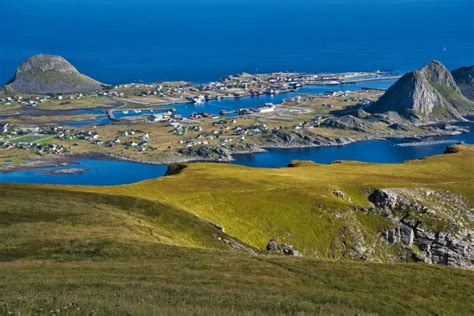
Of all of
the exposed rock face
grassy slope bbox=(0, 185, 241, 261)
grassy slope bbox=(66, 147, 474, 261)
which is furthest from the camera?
the exposed rock face

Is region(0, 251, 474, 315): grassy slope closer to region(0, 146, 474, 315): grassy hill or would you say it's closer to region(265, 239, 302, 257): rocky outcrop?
region(0, 146, 474, 315): grassy hill

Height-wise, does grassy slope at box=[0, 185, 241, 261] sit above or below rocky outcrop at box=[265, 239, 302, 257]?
above

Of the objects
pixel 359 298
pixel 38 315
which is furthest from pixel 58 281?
pixel 359 298

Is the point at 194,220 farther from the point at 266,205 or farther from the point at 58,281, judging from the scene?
the point at 58,281

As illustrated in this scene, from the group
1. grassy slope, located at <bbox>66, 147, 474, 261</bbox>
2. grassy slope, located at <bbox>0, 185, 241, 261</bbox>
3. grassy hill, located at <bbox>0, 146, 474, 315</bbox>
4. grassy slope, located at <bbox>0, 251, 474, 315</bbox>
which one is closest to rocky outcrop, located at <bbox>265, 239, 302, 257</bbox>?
grassy slope, located at <bbox>66, 147, 474, 261</bbox>

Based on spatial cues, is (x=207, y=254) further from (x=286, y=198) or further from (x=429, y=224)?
(x=429, y=224)

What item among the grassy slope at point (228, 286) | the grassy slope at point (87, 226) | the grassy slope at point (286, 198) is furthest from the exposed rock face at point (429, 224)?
the grassy slope at point (228, 286)

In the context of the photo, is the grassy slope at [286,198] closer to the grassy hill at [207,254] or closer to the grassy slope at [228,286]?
the grassy hill at [207,254]
